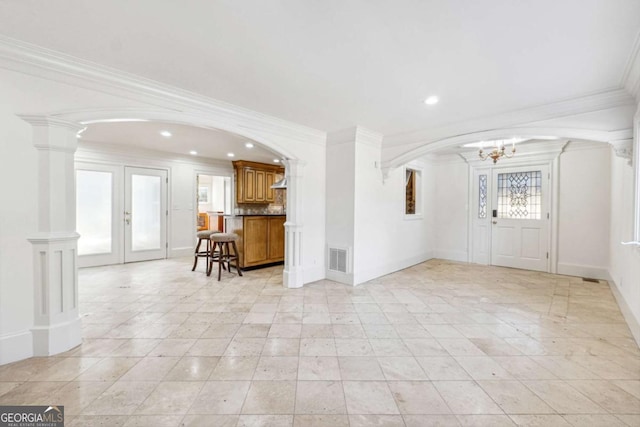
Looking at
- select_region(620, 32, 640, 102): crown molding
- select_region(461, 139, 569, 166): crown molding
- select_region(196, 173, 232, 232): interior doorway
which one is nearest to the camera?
select_region(620, 32, 640, 102): crown molding

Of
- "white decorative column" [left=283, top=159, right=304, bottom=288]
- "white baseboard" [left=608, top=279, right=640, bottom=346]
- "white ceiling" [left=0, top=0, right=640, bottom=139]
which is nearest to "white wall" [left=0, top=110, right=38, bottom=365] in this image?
"white ceiling" [left=0, top=0, right=640, bottom=139]

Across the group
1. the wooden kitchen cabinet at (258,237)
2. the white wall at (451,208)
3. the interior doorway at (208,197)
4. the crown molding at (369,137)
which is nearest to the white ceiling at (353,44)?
the crown molding at (369,137)

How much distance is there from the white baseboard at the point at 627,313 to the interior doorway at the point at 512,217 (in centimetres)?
129

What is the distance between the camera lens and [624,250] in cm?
349

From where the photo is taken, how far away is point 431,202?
6.52m

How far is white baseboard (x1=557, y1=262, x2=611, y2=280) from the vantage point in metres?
4.60

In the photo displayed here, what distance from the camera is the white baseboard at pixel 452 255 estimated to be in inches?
243

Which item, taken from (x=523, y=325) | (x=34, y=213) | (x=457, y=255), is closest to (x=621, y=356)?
(x=523, y=325)

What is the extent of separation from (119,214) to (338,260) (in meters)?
5.07

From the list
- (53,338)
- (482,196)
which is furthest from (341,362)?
(482,196)

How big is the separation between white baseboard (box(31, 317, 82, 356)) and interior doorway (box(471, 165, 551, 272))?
22.9ft

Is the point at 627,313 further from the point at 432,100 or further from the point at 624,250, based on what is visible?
the point at 432,100

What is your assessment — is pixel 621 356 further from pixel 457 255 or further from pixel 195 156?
pixel 195 156

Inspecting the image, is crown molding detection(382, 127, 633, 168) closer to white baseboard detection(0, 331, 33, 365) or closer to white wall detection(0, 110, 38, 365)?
white wall detection(0, 110, 38, 365)
